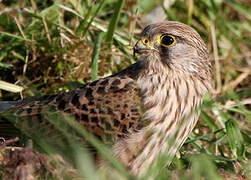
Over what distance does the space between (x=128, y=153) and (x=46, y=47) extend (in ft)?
6.27

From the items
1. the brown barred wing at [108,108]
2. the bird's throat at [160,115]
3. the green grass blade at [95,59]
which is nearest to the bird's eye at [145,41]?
the bird's throat at [160,115]

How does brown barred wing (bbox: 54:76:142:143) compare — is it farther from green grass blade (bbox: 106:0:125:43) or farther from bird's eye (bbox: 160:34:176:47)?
green grass blade (bbox: 106:0:125:43)

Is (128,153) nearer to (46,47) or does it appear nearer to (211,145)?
(211,145)

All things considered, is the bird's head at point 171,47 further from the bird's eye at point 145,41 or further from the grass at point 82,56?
the grass at point 82,56

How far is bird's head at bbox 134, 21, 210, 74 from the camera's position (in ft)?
13.6

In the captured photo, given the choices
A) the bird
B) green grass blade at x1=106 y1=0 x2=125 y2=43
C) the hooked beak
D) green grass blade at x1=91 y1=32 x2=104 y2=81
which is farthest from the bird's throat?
green grass blade at x1=106 y1=0 x2=125 y2=43

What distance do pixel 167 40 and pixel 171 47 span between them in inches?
2.7

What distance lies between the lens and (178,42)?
13.8ft

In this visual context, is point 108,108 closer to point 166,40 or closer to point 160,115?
point 160,115

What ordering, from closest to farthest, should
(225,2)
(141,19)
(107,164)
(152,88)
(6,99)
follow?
(107,164) < (152,88) < (6,99) < (141,19) < (225,2)

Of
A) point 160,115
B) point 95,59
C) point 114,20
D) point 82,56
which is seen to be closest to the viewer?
point 160,115

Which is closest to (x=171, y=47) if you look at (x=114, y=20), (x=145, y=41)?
(x=145, y=41)

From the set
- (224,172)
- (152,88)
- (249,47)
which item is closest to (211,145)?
(224,172)

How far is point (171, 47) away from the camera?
13.7 ft
